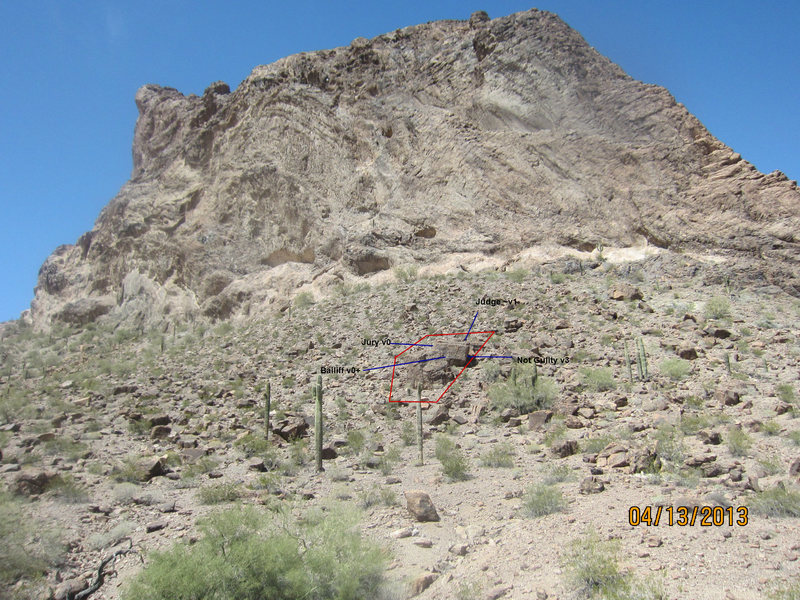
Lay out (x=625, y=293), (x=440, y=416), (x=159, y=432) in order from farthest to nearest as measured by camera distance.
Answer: (x=625, y=293)
(x=440, y=416)
(x=159, y=432)

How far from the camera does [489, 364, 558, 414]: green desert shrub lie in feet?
43.7

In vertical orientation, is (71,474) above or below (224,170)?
below

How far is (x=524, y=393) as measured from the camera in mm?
13477

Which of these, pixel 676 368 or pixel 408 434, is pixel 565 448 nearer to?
pixel 408 434

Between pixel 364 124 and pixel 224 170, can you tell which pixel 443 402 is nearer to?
pixel 364 124

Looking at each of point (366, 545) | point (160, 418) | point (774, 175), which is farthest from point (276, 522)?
point (774, 175)

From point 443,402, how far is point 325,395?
12.0ft

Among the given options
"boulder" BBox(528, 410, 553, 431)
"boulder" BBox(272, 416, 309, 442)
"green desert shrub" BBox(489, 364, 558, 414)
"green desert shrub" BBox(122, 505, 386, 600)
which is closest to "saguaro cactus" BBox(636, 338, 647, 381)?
"green desert shrub" BBox(489, 364, 558, 414)

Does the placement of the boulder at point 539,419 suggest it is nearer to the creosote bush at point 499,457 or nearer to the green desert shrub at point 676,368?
the creosote bush at point 499,457

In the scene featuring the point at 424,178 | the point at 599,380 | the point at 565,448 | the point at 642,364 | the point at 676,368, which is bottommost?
the point at 565,448

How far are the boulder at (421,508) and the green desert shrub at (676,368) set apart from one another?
928 centimetres

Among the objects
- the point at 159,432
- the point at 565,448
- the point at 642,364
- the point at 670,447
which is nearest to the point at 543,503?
the point at 670,447

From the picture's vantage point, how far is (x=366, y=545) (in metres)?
5.47
